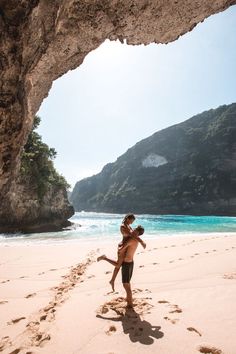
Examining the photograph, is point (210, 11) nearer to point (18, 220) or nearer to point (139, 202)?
point (18, 220)

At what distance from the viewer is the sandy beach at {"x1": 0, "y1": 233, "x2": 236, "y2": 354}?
368 cm

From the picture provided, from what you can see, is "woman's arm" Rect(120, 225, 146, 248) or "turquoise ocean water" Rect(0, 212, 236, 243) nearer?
"woman's arm" Rect(120, 225, 146, 248)

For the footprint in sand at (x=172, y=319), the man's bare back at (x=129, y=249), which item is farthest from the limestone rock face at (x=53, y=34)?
the footprint in sand at (x=172, y=319)

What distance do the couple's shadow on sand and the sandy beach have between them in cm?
1

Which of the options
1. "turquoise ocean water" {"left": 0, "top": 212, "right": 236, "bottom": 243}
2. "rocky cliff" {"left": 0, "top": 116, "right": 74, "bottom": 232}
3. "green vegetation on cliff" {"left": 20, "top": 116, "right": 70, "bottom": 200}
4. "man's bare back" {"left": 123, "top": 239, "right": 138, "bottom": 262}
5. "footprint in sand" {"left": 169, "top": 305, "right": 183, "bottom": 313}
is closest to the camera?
"footprint in sand" {"left": 169, "top": 305, "right": 183, "bottom": 313}

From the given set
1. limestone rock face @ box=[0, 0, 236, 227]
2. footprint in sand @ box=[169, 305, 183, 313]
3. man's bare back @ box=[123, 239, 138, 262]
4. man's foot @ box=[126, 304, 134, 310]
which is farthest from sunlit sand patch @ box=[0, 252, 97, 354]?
limestone rock face @ box=[0, 0, 236, 227]

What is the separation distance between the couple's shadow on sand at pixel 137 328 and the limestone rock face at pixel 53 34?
3757 millimetres

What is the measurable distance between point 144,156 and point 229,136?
138 ft

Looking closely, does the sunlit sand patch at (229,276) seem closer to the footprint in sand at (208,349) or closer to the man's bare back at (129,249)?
the man's bare back at (129,249)

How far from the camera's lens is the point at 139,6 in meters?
6.04

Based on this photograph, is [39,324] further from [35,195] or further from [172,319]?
[35,195]

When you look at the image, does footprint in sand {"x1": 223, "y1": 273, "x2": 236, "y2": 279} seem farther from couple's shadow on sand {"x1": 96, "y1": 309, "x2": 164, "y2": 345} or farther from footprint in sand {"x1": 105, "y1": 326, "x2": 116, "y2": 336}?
footprint in sand {"x1": 105, "y1": 326, "x2": 116, "y2": 336}

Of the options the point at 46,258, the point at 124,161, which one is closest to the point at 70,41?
the point at 46,258

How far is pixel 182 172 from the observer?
11800cm
